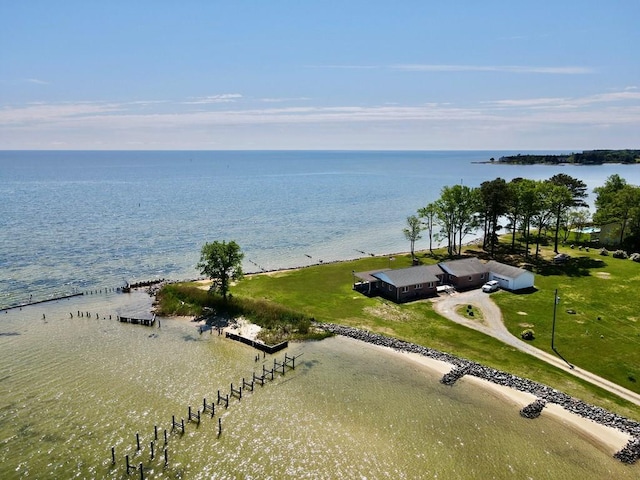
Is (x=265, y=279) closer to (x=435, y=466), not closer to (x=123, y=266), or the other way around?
→ (x=123, y=266)

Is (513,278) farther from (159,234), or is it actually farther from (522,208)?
(159,234)

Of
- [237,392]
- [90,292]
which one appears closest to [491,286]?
[237,392]

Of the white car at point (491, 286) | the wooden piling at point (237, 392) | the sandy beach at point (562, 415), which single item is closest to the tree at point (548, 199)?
the white car at point (491, 286)

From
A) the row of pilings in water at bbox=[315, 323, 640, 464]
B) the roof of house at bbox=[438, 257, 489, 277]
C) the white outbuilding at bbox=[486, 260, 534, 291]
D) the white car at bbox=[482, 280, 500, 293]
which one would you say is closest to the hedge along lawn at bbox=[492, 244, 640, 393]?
the white car at bbox=[482, 280, 500, 293]

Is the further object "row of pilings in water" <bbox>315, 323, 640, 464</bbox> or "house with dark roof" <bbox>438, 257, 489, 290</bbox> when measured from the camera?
"house with dark roof" <bbox>438, 257, 489, 290</bbox>

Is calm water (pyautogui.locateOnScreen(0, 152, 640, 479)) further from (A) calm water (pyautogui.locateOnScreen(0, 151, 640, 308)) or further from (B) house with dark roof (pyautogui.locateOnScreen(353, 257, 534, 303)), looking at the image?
(B) house with dark roof (pyautogui.locateOnScreen(353, 257, 534, 303))

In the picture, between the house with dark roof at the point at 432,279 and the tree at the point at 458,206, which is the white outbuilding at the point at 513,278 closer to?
the house with dark roof at the point at 432,279

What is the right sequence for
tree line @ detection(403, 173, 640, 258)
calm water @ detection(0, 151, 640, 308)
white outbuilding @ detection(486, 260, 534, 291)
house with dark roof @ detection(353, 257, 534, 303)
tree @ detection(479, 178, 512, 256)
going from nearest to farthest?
house with dark roof @ detection(353, 257, 534, 303) → white outbuilding @ detection(486, 260, 534, 291) → calm water @ detection(0, 151, 640, 308) → tree @ detection(479, 178, 512, 256) → tree line @ detection(403, 173, 640, 258)

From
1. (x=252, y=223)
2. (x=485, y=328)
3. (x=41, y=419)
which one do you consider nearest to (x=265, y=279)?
(x=485, y=328)
